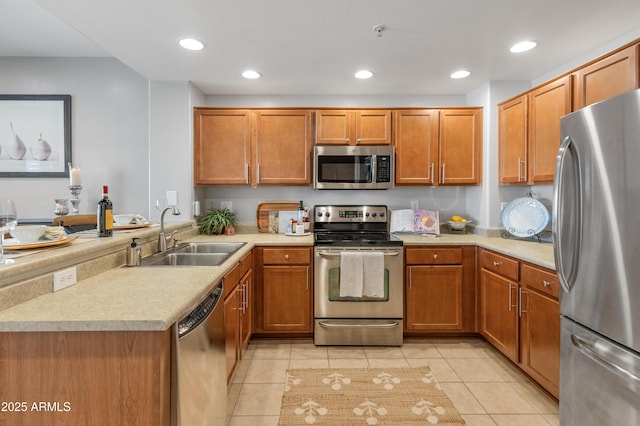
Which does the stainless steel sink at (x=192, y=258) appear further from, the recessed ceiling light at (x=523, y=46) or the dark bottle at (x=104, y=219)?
the recessed ceiling light at (x=523, y=46)

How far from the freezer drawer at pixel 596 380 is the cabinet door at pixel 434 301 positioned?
50.2 inches

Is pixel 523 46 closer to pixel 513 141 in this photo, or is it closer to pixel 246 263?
pixel 513 141

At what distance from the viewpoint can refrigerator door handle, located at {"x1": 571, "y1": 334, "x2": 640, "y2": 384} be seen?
1.22 metres

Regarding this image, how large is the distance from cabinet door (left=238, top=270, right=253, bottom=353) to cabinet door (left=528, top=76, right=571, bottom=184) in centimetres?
235

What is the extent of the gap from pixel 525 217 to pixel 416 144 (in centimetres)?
114

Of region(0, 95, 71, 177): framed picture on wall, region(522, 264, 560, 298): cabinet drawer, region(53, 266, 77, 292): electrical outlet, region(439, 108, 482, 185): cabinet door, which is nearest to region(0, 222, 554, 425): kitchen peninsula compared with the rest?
region(53, 266, 77, 292): electrical outlet

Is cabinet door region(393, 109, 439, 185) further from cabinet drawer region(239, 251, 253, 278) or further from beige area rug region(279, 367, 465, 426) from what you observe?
beige area rug region(279, 367, 465, 426)

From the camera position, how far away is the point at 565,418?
155cm

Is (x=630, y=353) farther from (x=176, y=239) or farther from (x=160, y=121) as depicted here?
(x=160, y=121)

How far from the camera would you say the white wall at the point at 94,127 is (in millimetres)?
3219

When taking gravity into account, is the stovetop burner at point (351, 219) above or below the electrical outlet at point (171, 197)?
below

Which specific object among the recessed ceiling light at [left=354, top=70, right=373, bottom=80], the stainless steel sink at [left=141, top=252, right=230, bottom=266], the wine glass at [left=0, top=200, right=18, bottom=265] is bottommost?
A: the stainless steel sink at [left=141, top=252, right=230, bottom=266]

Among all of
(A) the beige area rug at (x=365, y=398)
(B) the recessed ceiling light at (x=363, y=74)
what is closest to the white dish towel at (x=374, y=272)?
(A) the beige area rug at (x=365, y=398)

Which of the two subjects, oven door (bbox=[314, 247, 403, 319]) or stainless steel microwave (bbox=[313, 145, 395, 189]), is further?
stainless steel microwave (bbox=[313, 145, 395, 189])
